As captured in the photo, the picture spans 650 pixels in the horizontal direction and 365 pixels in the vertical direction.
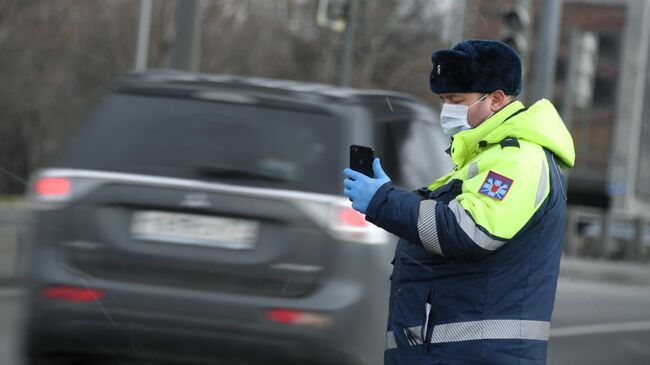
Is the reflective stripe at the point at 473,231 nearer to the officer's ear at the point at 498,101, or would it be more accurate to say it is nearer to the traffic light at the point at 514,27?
the officer's ear at the point at 498,101

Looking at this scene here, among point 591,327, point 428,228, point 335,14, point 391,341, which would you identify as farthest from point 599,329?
point 428,228

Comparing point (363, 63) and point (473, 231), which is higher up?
point (363, 63)

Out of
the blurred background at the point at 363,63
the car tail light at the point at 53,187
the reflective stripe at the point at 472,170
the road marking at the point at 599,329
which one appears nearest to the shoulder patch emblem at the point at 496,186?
the reflective stripe at the point at 472,170

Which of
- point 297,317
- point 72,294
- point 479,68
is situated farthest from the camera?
point 72,294

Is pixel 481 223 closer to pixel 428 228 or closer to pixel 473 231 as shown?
pixel 473 231

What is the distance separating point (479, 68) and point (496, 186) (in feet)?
1.21

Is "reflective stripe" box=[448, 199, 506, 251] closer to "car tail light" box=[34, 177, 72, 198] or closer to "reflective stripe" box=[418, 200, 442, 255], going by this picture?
"reflective stripe" box=[418, 200, 442, 255]

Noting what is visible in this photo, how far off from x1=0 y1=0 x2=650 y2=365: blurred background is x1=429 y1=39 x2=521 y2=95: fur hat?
487 inches

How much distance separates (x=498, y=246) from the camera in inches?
118

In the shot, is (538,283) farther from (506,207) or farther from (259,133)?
(259,133)

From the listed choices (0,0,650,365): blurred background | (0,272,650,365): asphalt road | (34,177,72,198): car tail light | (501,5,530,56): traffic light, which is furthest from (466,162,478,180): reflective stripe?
(0,0,650,365): blurred background

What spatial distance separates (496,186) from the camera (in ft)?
9.82

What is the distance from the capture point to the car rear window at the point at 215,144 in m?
5.54

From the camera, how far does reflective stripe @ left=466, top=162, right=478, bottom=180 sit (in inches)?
123
